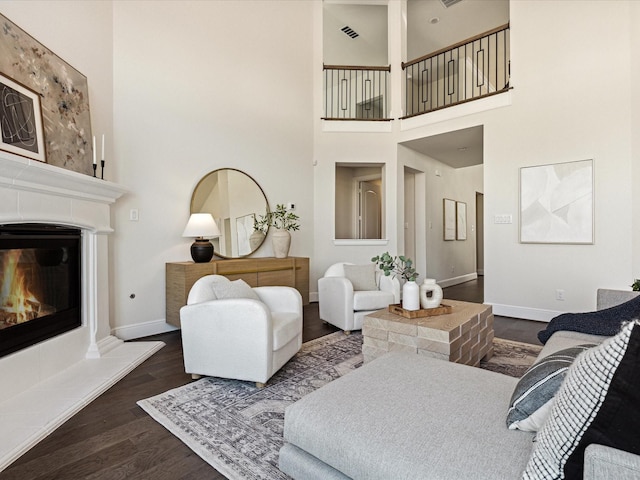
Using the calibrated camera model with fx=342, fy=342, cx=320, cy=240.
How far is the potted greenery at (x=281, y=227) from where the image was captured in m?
4.62

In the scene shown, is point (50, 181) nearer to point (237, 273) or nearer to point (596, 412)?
point (237, 273)

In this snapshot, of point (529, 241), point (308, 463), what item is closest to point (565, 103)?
point (529, 241)

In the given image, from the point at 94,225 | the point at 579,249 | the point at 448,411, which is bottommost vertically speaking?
the point at 448,411

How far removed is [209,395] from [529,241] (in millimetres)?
3967

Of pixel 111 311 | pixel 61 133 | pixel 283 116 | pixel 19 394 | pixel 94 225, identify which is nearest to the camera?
pixel 19 394

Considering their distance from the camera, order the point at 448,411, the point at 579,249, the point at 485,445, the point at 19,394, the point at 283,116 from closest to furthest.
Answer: the point at 485,445, the point at 448,411, the point at 19,394, the point at 579,249, the point at 283,116

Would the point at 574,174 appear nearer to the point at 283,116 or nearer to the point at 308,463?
the point at 283,116

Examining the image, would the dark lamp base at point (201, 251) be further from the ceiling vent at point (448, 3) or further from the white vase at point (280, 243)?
the ceiling vent at point (448, 3)

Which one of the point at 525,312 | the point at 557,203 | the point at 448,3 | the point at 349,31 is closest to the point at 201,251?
the point at 525,312

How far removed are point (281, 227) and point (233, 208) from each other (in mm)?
777

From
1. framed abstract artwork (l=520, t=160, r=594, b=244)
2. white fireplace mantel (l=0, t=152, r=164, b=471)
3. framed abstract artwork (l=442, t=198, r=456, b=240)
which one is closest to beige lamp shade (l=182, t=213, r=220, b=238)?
white fireplace mantel (l=0, t=152, r=164, b=471)

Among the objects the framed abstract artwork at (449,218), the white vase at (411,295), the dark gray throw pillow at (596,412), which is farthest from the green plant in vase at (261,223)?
the dark gray throw pillow at (596,412)

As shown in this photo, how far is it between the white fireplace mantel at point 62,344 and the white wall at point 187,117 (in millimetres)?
416

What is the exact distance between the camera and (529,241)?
Result: 419cm
